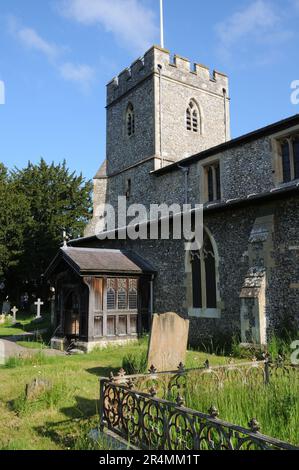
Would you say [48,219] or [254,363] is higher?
[48,219]

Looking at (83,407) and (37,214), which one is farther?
(37,214)

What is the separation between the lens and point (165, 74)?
22.1 meters

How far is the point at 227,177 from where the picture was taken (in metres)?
15.5

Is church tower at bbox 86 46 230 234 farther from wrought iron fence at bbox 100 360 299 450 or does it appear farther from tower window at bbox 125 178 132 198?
wrought iron fence at bbox 100 360 299 450

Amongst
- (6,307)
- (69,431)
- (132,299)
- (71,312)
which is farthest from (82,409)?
(6,307)

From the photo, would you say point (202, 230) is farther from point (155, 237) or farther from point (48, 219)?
point (48, 219)

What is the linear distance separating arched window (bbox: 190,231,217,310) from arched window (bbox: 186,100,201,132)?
1158cm

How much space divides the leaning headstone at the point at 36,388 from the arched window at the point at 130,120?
18.6 meters

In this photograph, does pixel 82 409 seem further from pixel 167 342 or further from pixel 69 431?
pixel 167 342

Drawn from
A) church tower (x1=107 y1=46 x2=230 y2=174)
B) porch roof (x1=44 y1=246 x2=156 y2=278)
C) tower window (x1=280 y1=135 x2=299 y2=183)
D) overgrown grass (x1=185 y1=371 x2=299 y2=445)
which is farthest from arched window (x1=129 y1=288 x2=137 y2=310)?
overgrown grass (x1=185 y1=371 x2=299 y2=445)

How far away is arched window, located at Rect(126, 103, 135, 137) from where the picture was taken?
23.5 meters

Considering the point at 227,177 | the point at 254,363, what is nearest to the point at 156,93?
the point at 227,177

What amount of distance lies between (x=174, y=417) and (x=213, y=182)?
43.9 ft

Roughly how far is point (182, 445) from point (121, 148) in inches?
844
